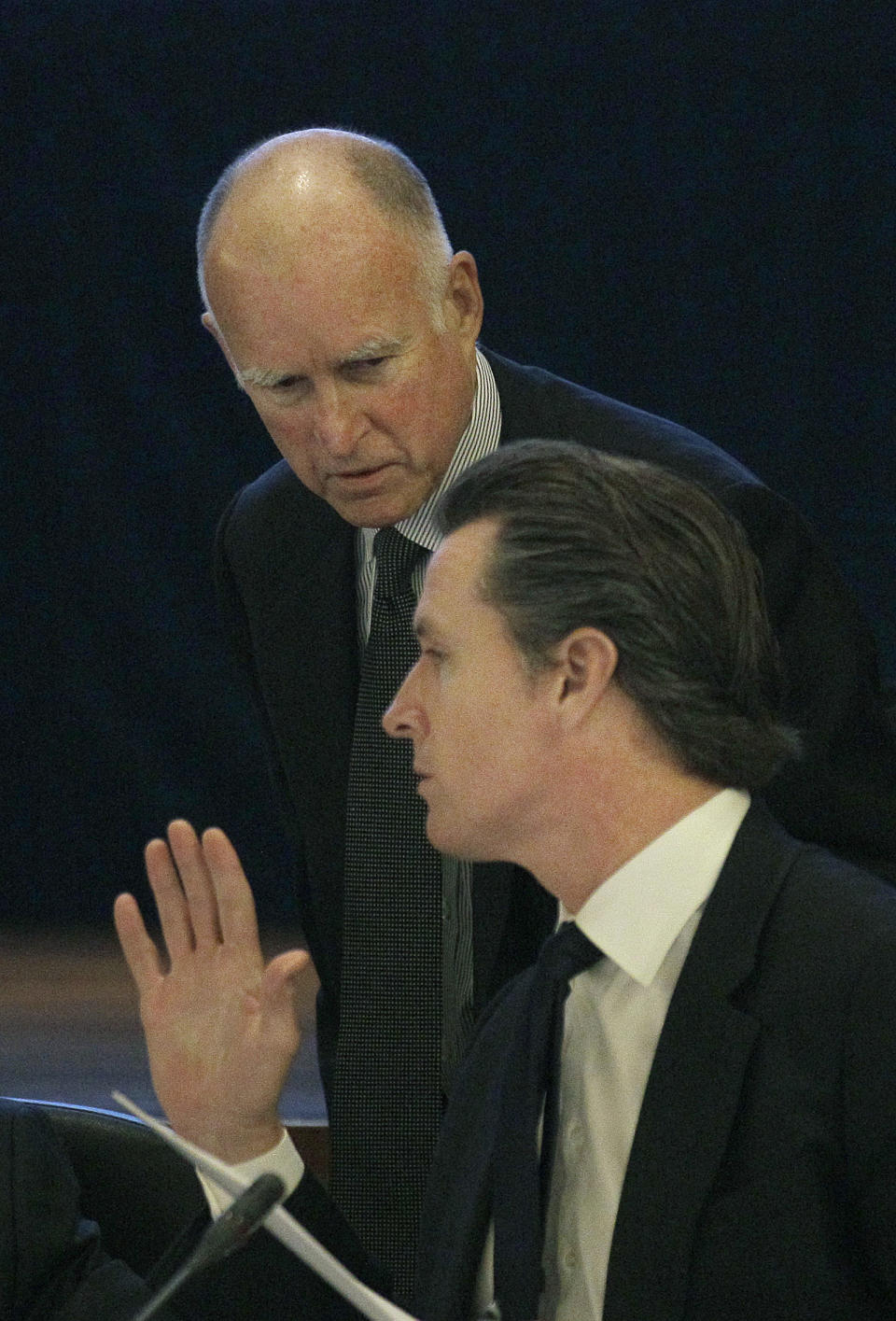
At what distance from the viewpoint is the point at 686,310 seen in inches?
135

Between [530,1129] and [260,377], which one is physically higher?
[260,377]

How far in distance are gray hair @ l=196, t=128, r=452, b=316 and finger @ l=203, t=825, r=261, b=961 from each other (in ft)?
2.14

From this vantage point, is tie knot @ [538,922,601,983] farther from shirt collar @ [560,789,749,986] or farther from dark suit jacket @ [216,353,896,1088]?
dark suit jacket @ [216,353,896,1088]

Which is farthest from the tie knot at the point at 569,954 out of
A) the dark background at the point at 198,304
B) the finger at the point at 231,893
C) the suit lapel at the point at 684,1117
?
the dark background at the point at 198,304

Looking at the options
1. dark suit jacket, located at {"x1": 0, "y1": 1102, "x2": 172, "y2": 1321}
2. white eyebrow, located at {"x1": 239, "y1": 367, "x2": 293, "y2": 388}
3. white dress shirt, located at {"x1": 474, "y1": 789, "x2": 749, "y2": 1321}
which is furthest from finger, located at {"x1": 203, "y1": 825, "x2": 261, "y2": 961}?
white eyebrow, located at {"x1": 239, "y1": 367, "x2": 293, "y2": 388}

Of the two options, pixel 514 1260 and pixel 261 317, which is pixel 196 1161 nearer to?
pixel 514 1260

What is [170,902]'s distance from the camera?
5.11ft

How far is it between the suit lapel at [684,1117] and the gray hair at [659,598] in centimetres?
14

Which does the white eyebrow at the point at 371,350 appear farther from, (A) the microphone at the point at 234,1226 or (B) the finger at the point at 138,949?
(A) the microphone at the point at 234,1226

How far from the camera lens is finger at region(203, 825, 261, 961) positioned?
1527 mm

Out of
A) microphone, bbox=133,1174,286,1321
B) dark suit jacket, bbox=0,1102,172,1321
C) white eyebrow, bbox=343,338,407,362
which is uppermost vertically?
white eyebrow, bbox=343,338,407,362

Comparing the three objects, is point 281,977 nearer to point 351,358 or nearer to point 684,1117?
point 684,1117

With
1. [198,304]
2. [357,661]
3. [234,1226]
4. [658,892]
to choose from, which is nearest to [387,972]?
[357,661]

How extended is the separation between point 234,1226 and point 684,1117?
389 mm
